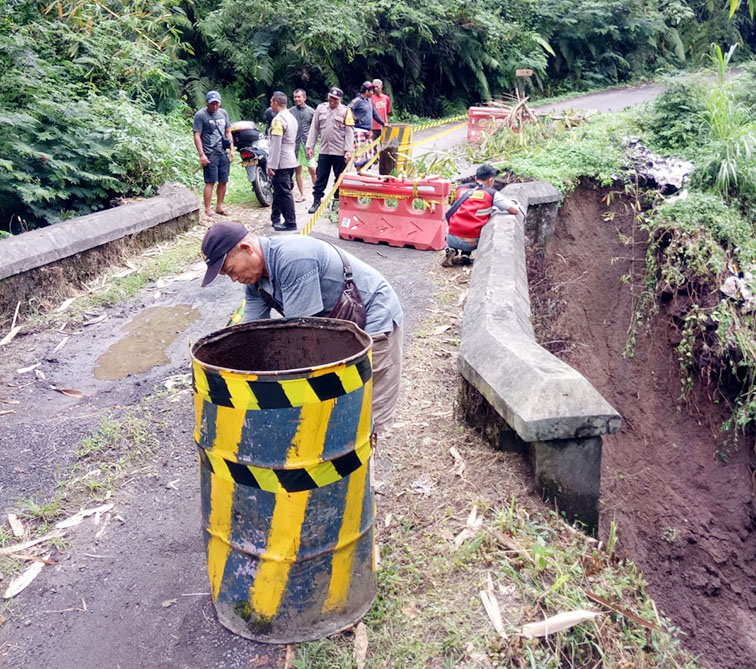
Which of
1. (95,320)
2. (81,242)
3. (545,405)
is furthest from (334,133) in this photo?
(545,405)

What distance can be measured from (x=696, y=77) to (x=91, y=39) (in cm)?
1014

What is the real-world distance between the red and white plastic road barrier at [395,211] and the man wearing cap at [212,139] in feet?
6.00

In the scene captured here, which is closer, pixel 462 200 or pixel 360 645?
pixel 360 645

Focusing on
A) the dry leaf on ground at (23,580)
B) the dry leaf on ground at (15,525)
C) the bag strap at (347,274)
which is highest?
the bag strap at (347,274)

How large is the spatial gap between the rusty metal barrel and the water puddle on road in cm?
318

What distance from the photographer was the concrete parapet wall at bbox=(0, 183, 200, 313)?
7145 mm

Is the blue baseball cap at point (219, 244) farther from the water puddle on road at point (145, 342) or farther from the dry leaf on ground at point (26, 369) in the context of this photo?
the dry leaf on ground at point (26, 369)

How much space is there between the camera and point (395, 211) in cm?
1024

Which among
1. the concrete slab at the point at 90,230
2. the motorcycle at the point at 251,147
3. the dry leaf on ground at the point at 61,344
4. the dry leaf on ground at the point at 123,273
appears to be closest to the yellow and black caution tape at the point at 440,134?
the motorcycle at the point at 251,147

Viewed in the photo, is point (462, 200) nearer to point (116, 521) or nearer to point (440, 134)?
point (116, 521)

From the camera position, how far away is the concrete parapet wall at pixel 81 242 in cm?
714

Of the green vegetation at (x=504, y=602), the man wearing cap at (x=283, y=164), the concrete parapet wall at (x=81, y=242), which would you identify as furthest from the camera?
the man wearing cap at (x=283, y=164)

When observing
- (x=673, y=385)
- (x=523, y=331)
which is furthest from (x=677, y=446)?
(x=523, y=331)

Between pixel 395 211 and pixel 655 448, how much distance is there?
468 centimetres
